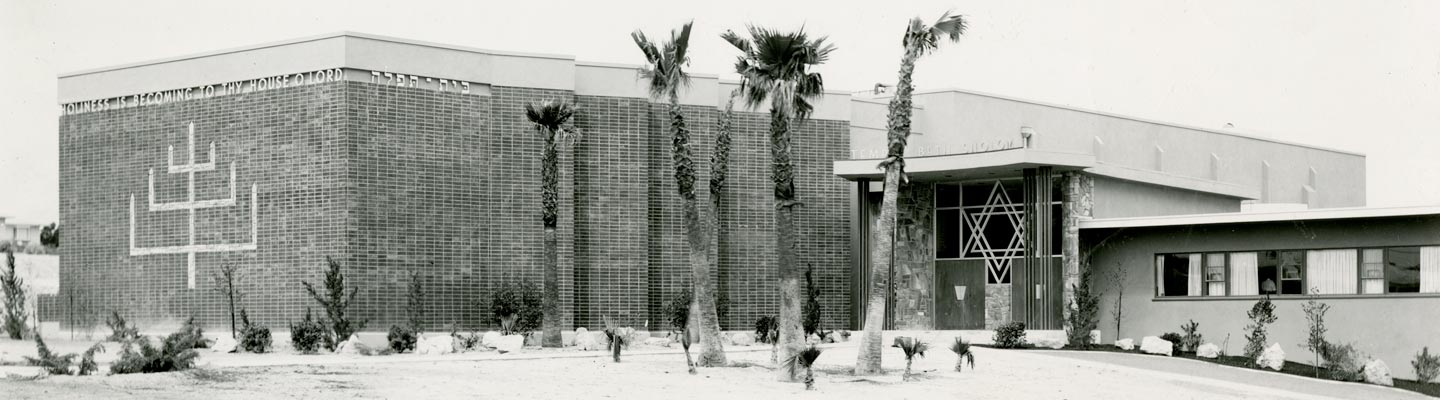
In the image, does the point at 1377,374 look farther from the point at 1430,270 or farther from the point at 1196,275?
the point at 1196,275

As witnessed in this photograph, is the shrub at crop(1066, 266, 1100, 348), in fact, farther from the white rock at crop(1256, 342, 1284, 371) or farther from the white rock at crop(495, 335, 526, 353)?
the white rock at crop(495, 335, 526, 353)

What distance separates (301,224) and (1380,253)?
82.9ft

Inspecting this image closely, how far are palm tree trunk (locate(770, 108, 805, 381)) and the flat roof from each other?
14139 millimetres

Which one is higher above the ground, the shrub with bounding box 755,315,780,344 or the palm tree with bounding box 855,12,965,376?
the palm tree with bounding box 855,12,965,376

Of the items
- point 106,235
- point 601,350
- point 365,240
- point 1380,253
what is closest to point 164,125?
point 106,235

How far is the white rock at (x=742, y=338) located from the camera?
132 ft

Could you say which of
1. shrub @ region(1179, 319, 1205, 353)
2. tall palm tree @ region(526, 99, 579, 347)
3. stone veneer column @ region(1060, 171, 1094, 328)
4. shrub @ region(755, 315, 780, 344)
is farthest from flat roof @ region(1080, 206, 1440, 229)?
tall palm tree @ region(526, 99, 579, 347)

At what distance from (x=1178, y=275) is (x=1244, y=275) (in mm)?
1830

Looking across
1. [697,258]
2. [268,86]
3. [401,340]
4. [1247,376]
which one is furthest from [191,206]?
[1247,376]

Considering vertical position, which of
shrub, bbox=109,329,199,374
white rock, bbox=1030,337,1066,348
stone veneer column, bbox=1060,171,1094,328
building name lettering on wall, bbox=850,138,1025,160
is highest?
building name lettering on wall, bbox=850,138,1025,160

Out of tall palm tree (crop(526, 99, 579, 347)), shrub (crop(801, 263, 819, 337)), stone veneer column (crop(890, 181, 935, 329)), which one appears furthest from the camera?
stone veneer column (crop(890, 181, 935, 329))

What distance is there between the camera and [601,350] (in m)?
35.5

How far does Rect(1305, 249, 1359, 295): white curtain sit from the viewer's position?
120ft

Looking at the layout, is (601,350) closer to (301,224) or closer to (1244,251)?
(301,224)
